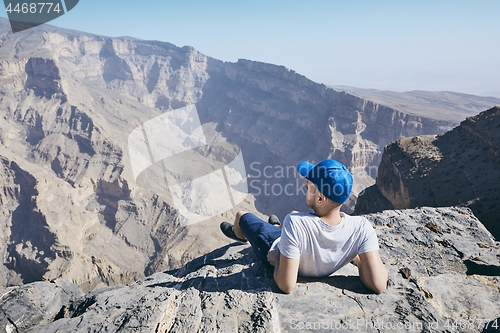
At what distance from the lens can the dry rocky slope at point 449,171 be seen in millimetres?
10430

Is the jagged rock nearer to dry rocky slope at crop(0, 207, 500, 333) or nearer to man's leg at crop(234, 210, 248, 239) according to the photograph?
dry rocky slope at crop(0, 207, 500, 333)

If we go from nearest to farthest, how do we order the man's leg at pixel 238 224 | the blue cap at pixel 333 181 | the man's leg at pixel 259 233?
the blue cap at pixel 333 181 < the man's leg at pixel 259 233 < the man's leg at pixel 238 224

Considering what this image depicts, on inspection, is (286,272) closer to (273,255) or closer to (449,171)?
(273,255)

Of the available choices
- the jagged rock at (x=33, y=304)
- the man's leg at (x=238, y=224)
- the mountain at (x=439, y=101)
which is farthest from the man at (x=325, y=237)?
the mountain at (x=439, y=101)

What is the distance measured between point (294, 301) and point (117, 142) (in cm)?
4851

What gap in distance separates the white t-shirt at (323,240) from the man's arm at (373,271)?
92 mm

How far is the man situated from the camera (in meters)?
2.96

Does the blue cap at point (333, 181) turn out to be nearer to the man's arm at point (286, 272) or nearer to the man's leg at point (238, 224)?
the man's arm at point (286, 272)

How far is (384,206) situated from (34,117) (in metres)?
56.1

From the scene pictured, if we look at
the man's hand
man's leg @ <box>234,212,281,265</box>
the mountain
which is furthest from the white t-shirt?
the mountain

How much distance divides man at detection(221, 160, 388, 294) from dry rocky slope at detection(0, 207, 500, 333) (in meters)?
0.26

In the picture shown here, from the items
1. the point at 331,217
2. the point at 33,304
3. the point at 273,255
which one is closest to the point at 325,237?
the point at 331,217

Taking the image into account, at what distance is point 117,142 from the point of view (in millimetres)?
46625

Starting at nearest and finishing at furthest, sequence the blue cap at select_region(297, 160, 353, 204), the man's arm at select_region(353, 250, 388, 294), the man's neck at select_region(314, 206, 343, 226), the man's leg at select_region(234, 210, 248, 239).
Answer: the blue cap at select_region(297, 160, 353, 204), the man's neck at select_region(314, 206, 343, 226), the man's arm at select_region(353, 250, 388, 294), the man's leg at select_region(234, 210, 248, 239)
